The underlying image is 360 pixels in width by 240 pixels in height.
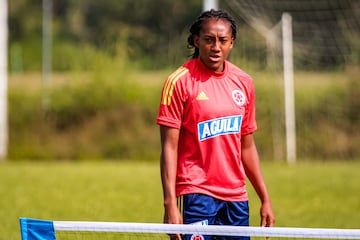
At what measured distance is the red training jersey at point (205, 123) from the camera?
5.45 meters

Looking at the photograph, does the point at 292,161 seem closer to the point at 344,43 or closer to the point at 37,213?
the point at 344,43

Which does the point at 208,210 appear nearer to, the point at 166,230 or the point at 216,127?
the point at 216,127

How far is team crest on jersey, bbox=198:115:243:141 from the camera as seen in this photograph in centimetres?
548

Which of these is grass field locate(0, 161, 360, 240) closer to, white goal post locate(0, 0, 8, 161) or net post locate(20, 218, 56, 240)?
white goal post locate(0, 0, 8, 161)

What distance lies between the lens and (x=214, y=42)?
18.0 ft

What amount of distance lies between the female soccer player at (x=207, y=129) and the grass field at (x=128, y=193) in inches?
178

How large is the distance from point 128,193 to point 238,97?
33.2 ft

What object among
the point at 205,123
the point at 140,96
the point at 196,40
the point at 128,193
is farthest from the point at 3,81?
the point at 205,123

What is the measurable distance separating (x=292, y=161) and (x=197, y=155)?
59.8 ft

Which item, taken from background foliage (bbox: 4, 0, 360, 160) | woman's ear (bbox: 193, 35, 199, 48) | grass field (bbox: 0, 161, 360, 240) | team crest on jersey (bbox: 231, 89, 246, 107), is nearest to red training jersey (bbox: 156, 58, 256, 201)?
team crest on jersey (bbox: 231, 89, 246, 107)

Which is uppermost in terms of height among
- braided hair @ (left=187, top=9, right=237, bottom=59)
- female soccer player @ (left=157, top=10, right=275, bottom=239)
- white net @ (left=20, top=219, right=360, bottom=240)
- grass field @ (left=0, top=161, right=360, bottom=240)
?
braided hair @ (left=187, top=9, right=237, bottom=59)

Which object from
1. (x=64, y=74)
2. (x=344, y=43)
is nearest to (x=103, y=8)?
(x=64, y=74)

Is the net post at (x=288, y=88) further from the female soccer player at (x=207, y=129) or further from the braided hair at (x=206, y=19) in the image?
the female soccer player at (x=207, y=129)

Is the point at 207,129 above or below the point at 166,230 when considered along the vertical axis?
above
